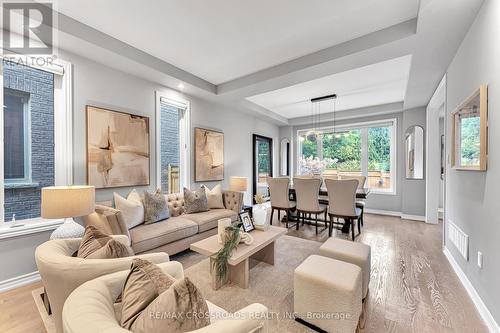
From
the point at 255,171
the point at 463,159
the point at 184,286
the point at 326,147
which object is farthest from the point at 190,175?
the point at 326,147

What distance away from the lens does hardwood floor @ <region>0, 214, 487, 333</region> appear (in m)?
1.76

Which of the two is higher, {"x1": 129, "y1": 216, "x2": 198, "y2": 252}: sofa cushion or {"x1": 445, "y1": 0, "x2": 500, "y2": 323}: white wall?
{"x1": 445, "y1": 0, "x2": 500, "y2": 323}: white wall

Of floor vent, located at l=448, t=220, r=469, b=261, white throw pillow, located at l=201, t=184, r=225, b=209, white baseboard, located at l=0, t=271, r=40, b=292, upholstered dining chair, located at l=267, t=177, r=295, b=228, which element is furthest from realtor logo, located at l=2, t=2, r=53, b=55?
floor vent, located at l=448, t=220, r=469, b=261

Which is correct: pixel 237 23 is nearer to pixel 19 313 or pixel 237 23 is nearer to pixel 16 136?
pixel 16 136

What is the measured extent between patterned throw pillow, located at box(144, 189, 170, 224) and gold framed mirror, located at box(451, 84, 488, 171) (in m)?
3.61

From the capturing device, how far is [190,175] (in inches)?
168

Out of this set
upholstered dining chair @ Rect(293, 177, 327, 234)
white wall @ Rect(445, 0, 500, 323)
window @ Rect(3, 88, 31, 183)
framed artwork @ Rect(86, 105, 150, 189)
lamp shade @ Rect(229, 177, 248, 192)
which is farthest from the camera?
lamp shade @ Rect(229, 177, 248, 192)

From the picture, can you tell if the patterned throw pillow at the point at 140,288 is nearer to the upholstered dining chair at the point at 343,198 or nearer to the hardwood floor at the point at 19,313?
the hardwood floor at the point at 19,313

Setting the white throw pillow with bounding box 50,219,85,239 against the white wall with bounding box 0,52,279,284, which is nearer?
the white throw pillow with bounding box 50,219,85,239

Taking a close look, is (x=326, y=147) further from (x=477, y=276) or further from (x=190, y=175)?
(x=477, y=276)

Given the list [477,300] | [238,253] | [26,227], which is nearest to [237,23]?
[238,253]

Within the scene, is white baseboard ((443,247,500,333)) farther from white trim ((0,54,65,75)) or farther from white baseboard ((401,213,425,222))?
white trim ((0,54,65,75))

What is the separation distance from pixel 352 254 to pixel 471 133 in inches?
67.9

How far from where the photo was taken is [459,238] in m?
2.51
